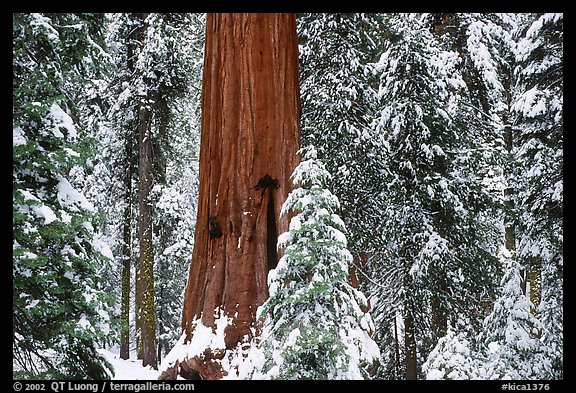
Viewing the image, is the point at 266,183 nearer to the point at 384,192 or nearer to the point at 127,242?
the point at 384,192

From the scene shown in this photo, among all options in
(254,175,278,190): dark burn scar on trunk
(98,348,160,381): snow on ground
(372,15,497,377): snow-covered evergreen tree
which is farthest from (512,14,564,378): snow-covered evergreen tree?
(98,348,160,381): snow on ground

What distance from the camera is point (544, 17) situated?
23.5 feet

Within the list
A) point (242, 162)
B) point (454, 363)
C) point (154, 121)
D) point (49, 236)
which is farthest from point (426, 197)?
point (154, 121)

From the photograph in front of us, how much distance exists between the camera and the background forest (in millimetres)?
5160

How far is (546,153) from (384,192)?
2.83 m

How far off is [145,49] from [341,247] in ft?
39.1

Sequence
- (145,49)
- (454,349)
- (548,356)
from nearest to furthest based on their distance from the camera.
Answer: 1. (454,349)
2. (548,356)
3. (145,49)

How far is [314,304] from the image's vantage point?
3.82m

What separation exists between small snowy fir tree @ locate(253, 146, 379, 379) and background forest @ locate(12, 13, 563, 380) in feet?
0.08

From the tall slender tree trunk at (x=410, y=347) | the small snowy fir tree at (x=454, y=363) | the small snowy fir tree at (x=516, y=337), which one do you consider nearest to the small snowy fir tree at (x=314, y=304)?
the small snowy fir tree at (x=454, y=363)

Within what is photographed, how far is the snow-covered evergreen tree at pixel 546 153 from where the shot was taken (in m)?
7.28

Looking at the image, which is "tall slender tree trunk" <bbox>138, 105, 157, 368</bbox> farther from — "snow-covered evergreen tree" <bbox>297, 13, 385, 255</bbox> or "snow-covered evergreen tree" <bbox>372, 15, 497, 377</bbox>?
"snow-covered evergreen tree" <bbox>372, 15, 497, 377</bbox>
